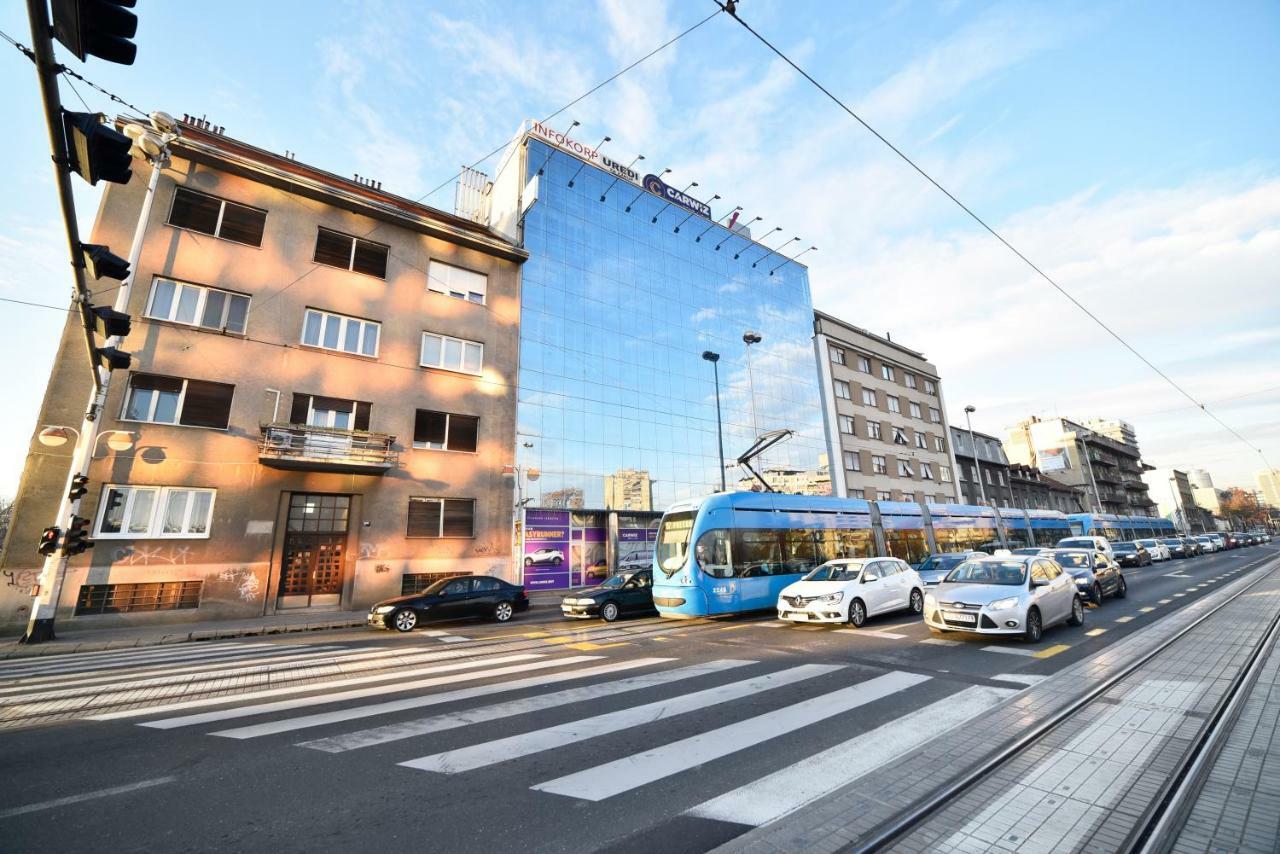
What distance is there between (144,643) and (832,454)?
124ft

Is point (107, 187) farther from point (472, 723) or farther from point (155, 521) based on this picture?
point (472, 723)

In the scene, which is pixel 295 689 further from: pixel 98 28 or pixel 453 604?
pixel 453 604

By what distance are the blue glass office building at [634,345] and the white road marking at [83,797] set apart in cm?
1942

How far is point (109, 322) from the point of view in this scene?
9.47 m

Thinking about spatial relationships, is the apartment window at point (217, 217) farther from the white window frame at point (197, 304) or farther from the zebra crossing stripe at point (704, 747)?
the zebra crossing stripe at point (704, 747)

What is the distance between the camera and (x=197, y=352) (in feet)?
55.8

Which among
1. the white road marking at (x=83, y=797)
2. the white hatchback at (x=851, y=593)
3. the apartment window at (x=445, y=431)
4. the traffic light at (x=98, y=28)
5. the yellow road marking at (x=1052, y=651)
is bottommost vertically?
the yellow road marking at (x=1052, y=651)

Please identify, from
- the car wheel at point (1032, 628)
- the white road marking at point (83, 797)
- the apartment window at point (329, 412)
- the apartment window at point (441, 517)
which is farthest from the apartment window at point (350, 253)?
the car wheel at point (1032, 628)

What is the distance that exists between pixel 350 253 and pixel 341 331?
11.3ft

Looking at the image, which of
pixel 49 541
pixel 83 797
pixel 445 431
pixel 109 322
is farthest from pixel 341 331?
pixel 83 797

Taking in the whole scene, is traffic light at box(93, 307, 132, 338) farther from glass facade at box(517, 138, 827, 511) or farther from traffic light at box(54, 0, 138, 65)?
glass facade at box(517, 138, 827, 511)

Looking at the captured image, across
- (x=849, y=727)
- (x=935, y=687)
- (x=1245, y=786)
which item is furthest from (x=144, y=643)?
(x=1245, y=786)

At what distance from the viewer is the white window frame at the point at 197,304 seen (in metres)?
16.8

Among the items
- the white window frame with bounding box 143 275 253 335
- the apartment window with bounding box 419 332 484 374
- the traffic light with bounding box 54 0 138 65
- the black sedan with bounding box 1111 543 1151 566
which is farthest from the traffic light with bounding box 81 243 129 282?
the black sedan with bounding box 1111 543 1151 566
